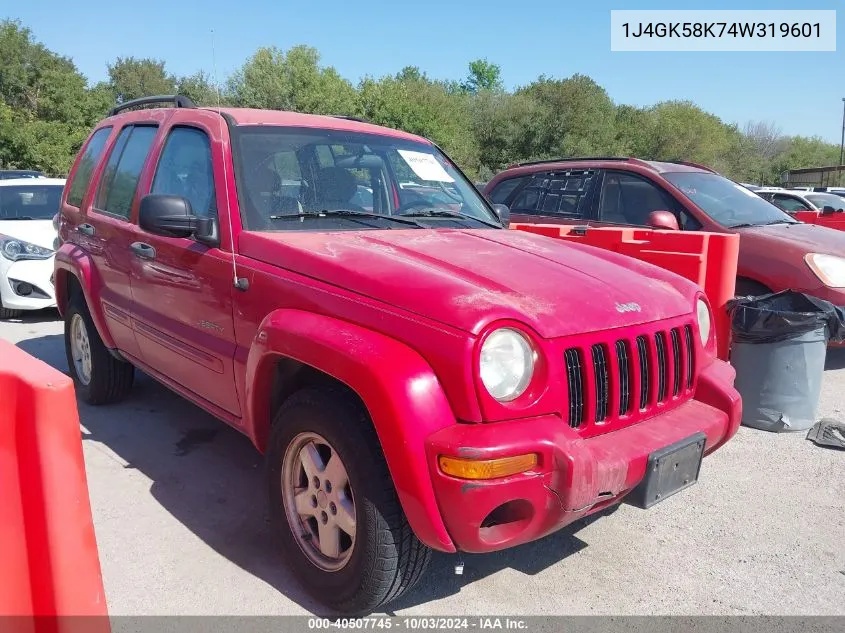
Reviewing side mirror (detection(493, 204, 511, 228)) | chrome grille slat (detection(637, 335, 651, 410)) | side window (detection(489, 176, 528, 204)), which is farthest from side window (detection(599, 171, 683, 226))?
chrome grille slat (detection(637, 335, 651, 410))

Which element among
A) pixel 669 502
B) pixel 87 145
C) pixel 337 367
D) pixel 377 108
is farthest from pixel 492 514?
pixel 377 108

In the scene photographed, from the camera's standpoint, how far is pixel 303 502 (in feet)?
9.26

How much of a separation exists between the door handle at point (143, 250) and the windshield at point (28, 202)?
5.52 m

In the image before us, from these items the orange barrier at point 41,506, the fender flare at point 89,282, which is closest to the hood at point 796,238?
the fender flare at point 89,282

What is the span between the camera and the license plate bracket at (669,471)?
8.41 ft

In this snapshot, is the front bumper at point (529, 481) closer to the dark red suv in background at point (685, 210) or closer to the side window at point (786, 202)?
the dark red suv in background at point (685, 210)

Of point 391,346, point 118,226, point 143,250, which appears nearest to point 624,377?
point 391,346

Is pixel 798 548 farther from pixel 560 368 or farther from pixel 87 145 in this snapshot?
pixel 87 145

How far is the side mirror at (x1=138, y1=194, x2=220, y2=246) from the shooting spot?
3148 millimetres

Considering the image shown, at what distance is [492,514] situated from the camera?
94.0 inches

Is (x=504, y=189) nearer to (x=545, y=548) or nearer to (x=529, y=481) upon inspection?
(x=545, y=548)

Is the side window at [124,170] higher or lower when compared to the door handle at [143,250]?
higher

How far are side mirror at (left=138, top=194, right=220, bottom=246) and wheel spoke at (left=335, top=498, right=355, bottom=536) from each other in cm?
141

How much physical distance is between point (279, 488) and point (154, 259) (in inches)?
62.9
